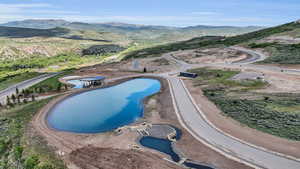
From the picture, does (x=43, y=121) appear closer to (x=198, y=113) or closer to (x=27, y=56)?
(x=198, y=113)

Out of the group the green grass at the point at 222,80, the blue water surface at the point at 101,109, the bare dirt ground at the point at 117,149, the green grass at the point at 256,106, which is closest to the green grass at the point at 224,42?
the green grass at the point at 222,80

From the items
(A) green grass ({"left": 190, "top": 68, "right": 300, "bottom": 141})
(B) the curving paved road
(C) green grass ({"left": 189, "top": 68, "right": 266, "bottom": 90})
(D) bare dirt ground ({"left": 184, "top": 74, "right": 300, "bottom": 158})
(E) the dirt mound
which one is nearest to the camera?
(B) the curving paved road

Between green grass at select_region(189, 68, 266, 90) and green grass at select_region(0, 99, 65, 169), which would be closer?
green grass at select_region(0, 99, 65, 169)

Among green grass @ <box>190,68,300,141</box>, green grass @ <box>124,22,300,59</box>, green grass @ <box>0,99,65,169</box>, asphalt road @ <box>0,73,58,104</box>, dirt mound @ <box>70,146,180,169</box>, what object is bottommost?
green grass @ <box>0,99,65,169</box>

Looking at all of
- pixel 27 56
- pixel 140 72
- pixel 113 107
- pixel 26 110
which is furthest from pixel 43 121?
pixel 27 56

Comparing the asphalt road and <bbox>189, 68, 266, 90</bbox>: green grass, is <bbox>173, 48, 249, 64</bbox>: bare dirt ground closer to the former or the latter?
<bbox>189, 68, 266, 90</bbox>: green grass

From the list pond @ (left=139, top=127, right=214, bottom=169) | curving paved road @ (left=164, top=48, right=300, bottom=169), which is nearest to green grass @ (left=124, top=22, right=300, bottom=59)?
curving paved road @ (left=164, top=48, right=300, bottom=169)

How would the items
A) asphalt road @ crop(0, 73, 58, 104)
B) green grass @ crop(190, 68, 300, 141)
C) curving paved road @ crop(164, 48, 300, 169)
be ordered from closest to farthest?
curving paved road @ crop(164, 48, 300, 169)
green grass @ crop(190, 68, 300, 141)
asphalt road @ crop(0, 73, 58, 104)
